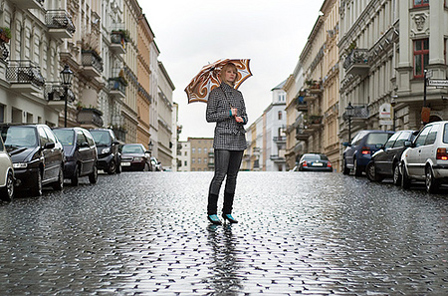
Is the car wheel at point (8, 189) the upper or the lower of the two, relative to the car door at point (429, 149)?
lower

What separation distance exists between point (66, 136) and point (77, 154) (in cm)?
132

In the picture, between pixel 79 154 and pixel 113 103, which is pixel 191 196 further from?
pixel 113 103

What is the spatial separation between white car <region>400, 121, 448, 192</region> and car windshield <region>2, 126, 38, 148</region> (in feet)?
29.3

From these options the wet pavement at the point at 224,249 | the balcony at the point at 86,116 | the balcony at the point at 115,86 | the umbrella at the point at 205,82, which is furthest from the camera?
the balcony at the point at 115,86

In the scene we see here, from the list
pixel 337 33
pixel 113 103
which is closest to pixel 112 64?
pixel 113 103

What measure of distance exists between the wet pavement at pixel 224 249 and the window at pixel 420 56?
84.7 ft

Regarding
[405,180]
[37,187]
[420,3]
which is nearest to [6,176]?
[37,187]

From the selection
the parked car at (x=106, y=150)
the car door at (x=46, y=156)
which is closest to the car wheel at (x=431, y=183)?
the car door at (x=46, y=156)

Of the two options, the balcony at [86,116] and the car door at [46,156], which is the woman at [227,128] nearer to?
the car door at [46,156]

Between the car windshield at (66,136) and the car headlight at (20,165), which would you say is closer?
the car headlight at (20,165)

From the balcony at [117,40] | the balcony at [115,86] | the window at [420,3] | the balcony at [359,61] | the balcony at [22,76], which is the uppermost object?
the balcony at [117,40]

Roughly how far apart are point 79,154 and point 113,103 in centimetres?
4287

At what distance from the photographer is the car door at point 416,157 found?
62.5 ft

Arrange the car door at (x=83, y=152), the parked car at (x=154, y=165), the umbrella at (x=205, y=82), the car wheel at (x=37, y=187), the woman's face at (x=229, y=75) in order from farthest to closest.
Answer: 1. the parked car at (x=154, y=165)
2. the car door at (x=83, y=152)
3. the car wheel at (x=37, y=187)
4. the umbrella at (x=205, y=82)
5. the woman's face at (x=229, y=75)
